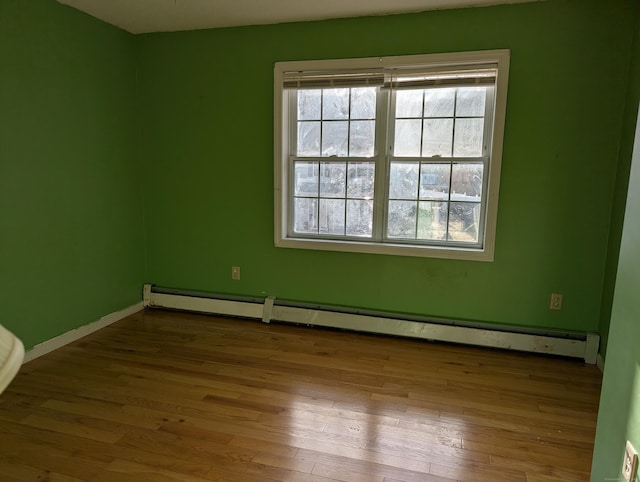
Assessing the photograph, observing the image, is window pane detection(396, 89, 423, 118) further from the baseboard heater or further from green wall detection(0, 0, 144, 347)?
green wall detection(0, 0, 144, 347)

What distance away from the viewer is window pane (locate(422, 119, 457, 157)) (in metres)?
3.02

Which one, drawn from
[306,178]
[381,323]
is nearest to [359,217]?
[306,178]

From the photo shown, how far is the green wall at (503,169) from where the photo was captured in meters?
2.68

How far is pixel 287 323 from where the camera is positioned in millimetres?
3480

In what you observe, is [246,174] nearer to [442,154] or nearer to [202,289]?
[202,289]

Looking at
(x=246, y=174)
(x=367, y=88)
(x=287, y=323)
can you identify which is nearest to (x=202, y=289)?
(x=287, y=323)

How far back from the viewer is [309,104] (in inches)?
129

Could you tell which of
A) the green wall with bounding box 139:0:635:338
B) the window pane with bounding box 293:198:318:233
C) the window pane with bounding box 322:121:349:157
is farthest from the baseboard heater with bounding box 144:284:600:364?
the window pane with bounding box 322:121:349:157

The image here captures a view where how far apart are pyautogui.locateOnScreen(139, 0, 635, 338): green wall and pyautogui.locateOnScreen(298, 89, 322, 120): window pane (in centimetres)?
26

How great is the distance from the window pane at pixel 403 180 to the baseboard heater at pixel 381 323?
3.20ft

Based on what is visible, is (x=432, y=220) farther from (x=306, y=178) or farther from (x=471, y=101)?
(x=306, y=178)

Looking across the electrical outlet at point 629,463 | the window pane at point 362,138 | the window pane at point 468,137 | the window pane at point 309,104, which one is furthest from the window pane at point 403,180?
the electrical outlet at point 629,463

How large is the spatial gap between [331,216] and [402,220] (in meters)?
0.59

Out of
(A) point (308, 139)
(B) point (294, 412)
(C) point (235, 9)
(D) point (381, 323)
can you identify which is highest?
(C) point (235, 9)
